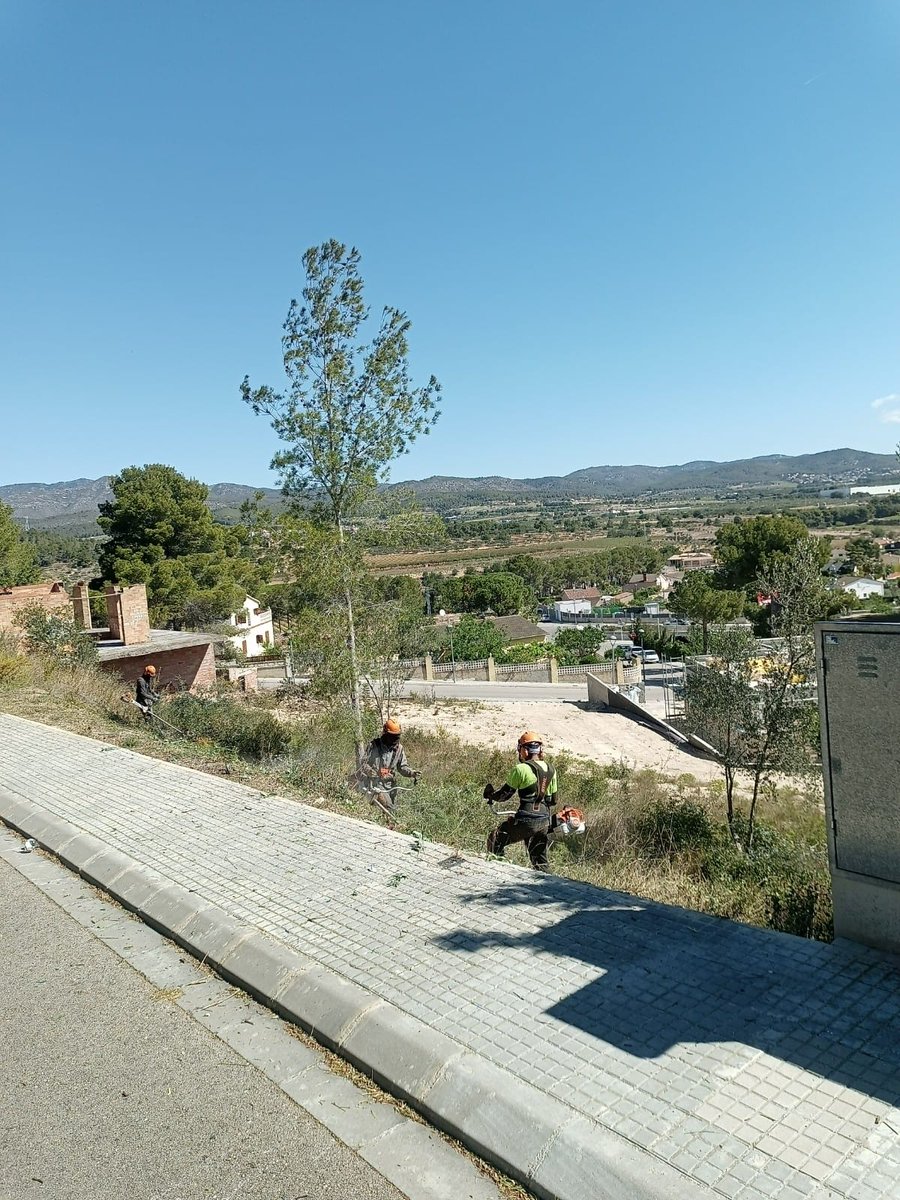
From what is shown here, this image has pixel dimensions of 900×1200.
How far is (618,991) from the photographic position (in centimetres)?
386

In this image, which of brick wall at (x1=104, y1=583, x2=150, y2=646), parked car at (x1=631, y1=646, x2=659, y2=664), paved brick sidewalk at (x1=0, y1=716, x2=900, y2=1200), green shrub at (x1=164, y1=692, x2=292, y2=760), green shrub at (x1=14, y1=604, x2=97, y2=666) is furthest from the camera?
parked car at (x1=631, y1=646, x2=659, y2=664)

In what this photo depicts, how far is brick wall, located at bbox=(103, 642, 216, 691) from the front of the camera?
69.1 feet

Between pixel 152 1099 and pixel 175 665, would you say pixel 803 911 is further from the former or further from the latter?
pixel 175 665

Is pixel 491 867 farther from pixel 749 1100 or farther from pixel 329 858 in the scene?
pixel 749 1100

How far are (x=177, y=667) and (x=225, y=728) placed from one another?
9.09 metres

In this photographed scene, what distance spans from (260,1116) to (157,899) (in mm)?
2338

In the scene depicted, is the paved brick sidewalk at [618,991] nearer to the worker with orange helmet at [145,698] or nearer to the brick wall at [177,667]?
the worker with orange helmet at [145,698]

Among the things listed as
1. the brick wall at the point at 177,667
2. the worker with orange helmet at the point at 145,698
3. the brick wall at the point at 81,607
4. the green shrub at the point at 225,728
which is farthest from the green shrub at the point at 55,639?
the worker with orange helmet at the point at 145,698

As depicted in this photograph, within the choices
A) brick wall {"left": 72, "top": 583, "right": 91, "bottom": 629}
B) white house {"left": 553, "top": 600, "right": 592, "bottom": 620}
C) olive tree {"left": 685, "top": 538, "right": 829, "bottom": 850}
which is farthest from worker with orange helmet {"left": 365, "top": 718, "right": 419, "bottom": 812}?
white house {"left": 553, "top": 600, "right": 592, "bottom": 620}

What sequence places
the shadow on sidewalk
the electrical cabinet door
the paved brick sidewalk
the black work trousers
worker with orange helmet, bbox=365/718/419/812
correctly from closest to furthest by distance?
the paved brick sidewalk
the shadow on sidewalk
the electrical cabinet door
the black work trousers
worker with orange helmet, bbox=365/718/419/812

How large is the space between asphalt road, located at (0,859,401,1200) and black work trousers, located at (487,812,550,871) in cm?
A: 317

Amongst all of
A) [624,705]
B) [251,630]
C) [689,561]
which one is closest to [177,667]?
[624,705]

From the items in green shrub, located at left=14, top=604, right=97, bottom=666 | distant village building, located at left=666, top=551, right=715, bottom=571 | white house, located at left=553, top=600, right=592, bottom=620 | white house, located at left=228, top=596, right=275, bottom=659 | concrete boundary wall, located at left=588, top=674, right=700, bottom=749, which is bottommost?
white house, located at left=553, top=600, right=592, bottom=620

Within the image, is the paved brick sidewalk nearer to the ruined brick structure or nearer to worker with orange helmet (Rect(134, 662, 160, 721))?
worker with orange helmet (Rect(134, 662, 160, 721))
